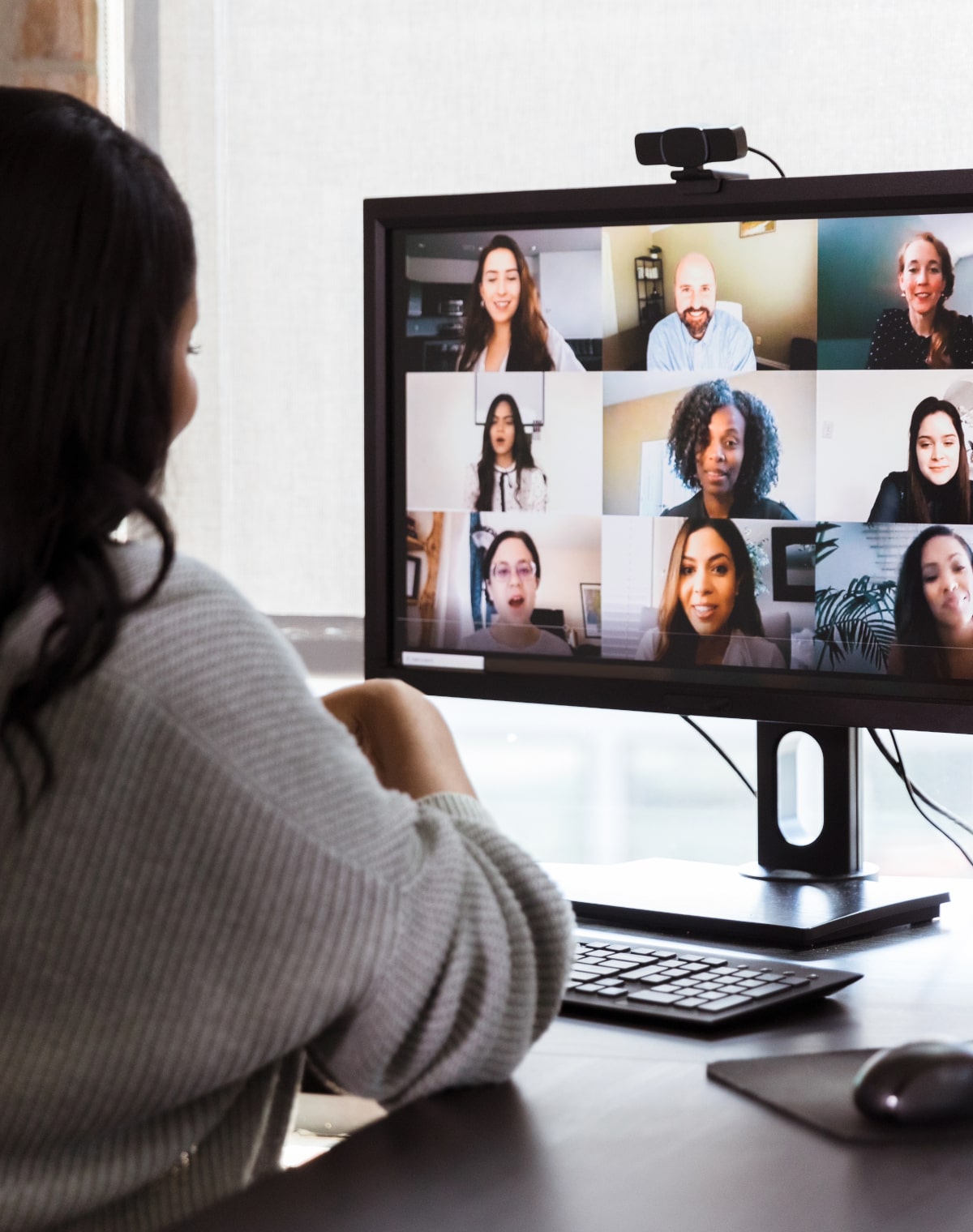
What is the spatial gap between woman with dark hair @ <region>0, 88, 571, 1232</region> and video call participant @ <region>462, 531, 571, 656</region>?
0.49m

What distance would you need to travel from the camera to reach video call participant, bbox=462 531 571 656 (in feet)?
3.82

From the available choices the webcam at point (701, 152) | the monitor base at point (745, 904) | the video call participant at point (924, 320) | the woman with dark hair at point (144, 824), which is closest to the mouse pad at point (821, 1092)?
the woman with dark hair at point (144, 824)

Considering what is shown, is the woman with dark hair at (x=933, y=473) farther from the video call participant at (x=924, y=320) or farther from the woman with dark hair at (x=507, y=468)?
the woman with dark hair at (x=507, y=468)

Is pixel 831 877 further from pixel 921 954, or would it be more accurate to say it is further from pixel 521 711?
pixel 521 711

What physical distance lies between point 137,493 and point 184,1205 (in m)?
0.31

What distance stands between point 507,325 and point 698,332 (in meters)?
0.15

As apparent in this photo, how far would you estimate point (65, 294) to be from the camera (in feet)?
2.08

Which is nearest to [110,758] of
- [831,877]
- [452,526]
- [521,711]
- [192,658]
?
[192,658]

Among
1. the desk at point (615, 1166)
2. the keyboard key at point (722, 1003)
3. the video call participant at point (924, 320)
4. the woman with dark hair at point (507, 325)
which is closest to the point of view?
the desk at point (615, 1166)

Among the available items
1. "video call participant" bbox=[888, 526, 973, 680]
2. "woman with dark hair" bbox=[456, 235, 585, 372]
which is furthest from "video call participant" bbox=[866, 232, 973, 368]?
"woman with dark hair" bbox=[456, 235, 585, 372]

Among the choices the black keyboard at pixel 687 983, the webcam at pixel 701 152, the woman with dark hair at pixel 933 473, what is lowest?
the black keyboard at pixel 687 983

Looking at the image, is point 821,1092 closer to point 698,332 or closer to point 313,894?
point 313,894

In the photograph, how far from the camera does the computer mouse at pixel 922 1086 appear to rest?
2.14 ft

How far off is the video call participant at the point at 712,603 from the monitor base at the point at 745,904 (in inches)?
6.9
